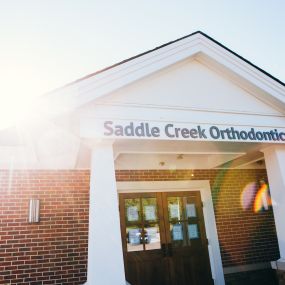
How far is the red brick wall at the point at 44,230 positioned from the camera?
209 inches

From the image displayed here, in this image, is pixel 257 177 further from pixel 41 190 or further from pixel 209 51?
pixel 41 190

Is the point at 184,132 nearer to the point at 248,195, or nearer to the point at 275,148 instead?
the point at 275,148

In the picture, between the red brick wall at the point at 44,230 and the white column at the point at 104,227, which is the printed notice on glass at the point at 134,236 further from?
the white column at the point at 104,227

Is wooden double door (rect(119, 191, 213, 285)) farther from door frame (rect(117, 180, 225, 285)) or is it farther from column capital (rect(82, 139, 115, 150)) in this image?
column capital (rect(82, 139, 115, 150))

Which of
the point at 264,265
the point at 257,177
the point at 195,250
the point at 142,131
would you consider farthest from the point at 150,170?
the point at 264,265

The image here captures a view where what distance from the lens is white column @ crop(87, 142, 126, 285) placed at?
3.57m

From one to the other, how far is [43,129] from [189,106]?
7.84 ft

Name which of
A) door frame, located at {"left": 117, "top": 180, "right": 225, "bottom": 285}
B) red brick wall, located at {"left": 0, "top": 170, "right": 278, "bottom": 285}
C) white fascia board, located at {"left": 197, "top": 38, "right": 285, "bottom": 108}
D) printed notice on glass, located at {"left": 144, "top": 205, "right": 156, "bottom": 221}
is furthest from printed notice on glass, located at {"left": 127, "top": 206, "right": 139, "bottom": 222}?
white fascia board, located at {"left": 197, "top": 38, "right": 285, "bottom": 108}

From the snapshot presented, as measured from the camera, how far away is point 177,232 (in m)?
6.62

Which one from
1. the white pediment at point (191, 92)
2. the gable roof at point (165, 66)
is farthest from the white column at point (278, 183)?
the gable roof at point (165, 66)

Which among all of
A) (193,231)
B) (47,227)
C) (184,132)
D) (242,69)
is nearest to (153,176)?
(193,231)

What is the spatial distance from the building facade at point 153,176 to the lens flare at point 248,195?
0.03 m

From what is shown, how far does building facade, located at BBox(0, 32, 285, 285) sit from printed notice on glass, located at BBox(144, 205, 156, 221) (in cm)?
2

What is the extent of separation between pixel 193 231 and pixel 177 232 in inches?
16.7
